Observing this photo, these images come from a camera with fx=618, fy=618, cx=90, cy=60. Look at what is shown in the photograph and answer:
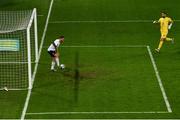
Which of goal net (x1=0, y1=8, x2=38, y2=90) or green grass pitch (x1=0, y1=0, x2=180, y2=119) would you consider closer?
green grass pitch (x1=0, y1=0, x2=180, y2=119)

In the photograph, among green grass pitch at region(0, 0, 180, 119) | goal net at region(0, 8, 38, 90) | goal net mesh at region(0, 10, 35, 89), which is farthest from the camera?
goal net mesh at region(0, 10, 35, 89)

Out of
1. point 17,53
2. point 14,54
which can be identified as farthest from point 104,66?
point 14,54

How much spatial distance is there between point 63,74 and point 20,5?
49.2 ft

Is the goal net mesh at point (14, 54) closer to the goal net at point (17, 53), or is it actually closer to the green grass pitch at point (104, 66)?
the goal net at point (17, 53)

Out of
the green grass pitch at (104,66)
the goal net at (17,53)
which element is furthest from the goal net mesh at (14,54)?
the green grass pitch at (104,66)

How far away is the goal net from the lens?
2653cm

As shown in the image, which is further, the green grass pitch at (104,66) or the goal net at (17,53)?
the goal net at (17,53)

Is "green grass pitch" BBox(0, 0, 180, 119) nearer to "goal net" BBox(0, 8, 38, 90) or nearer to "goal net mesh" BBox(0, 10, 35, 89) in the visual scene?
"goal net" BBox(0, 8, 38, 90)

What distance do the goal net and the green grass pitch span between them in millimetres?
679

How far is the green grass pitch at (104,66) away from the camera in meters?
24.0

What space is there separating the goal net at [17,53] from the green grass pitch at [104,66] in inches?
26.7

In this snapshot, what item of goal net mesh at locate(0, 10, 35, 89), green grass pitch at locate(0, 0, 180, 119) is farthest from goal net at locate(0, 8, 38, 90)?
green grass pitch at locate(0, 0, 180, 119)

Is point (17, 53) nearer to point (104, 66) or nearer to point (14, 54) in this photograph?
point (14, 54)

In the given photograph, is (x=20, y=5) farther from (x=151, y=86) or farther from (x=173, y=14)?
(x=151, y=86)
